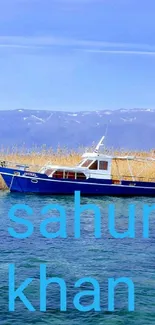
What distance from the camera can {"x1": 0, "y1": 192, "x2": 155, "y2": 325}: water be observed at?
50.4 feet

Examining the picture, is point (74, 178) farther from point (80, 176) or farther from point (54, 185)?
point (54, 185)

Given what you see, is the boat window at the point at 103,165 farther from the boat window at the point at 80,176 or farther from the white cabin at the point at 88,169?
the boat window at the point at 80,176

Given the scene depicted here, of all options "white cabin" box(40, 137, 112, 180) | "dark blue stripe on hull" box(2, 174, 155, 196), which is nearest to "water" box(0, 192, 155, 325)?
"white cabin" box(40, 137, 112, 180)

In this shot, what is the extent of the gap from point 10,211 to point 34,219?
334cm

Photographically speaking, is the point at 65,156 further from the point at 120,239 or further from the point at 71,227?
the point at 120,239

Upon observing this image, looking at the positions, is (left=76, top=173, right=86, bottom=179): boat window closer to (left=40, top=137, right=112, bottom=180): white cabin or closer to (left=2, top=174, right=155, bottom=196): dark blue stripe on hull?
(left=40, top=137, right=112, bottom=180): white cabin

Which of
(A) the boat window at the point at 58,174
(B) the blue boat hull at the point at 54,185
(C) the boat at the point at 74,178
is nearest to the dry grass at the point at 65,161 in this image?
(B) the blue boat hull at the point at 54,185

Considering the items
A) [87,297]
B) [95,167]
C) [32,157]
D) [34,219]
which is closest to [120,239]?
[34,219]

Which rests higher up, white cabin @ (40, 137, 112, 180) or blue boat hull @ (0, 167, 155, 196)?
white cabin @ (40, 137, 112, 180)


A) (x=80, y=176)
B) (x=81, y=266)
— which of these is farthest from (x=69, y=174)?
(x=81, y=266)

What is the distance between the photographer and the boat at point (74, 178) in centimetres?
4344

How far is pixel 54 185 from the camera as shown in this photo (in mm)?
43844

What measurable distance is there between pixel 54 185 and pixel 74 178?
1.52m

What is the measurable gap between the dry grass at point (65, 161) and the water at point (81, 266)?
1486cm
